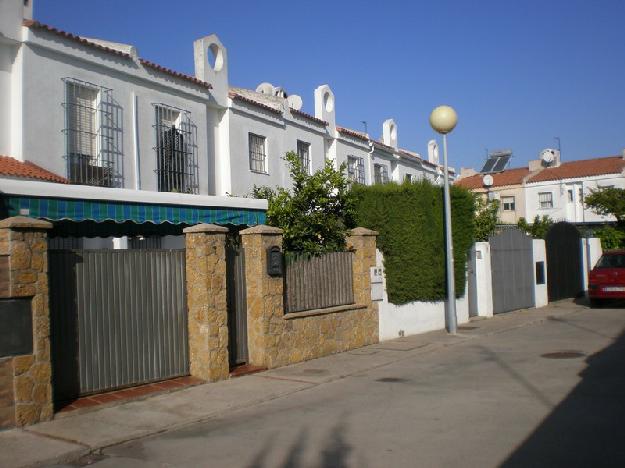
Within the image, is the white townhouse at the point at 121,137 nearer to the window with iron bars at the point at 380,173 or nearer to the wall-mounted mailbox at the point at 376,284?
the wall-mounted mailbox at the point at 376,284

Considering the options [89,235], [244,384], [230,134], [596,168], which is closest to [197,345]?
[244,384]

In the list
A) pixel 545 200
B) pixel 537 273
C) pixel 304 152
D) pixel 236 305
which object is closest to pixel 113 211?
pixel 236 305

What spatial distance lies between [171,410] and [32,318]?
2.08m

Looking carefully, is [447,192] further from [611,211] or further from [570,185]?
[570,185]

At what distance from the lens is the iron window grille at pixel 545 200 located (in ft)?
154

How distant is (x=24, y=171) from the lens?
11695 millimetres

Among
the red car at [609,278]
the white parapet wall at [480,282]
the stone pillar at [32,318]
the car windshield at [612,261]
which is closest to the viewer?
the stone pillar at [32,318]

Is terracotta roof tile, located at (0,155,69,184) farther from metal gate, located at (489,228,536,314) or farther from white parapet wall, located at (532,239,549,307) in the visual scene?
white parapet wall, located at (532,239,549,307)

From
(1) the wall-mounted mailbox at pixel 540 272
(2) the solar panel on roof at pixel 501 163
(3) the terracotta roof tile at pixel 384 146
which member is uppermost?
(2) the solar panel on roof at pixel 501 163

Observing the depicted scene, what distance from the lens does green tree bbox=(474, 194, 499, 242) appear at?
856 inches

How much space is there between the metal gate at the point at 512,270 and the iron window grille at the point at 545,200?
27.1m

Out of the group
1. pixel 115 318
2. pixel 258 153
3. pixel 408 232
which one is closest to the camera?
pixel 115 318

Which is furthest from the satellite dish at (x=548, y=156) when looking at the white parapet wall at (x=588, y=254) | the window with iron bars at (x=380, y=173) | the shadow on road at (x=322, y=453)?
the shadow on road at (x=322, y=453)

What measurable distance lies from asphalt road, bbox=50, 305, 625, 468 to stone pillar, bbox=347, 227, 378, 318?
8.37 ft
